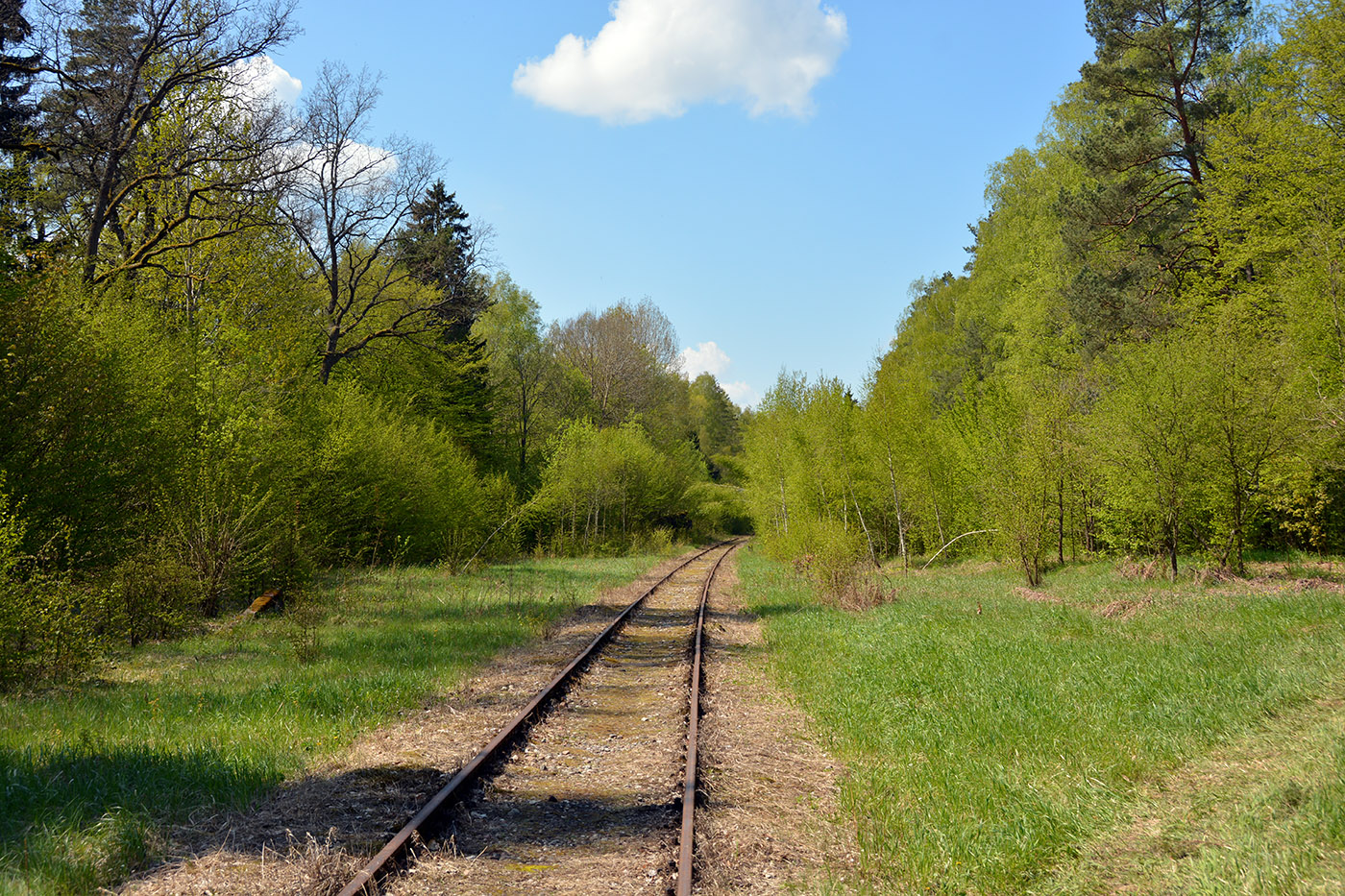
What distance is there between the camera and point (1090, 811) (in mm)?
4977

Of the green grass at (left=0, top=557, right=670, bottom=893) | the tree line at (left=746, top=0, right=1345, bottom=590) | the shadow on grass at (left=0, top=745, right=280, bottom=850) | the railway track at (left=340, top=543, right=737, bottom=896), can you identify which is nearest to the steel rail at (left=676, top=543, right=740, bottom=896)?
the railway track at (left=340, top=543, right=737, bottom=896)

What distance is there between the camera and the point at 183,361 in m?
13.7

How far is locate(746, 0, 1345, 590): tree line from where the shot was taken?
16484 mm

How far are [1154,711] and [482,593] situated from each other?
1436 cm

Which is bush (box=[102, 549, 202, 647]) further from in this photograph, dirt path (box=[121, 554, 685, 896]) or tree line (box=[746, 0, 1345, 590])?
tree line (box=[746, 0, 1345, 590])

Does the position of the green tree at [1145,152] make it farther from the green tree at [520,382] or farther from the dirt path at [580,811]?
the green tree at [520,382]

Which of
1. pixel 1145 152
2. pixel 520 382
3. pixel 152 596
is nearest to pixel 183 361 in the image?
pixel 152 596

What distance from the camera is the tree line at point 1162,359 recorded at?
16484 millimetres

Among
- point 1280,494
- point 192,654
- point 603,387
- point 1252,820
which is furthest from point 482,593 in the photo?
point 603,387

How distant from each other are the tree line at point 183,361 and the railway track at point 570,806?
520 cm

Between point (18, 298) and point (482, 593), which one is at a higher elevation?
point (18, 298)

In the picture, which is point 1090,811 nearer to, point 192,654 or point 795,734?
point 795,734

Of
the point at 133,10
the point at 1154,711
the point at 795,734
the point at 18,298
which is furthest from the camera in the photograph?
the point at 133,10

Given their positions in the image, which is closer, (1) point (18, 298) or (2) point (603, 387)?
(1) point (18, 298)
